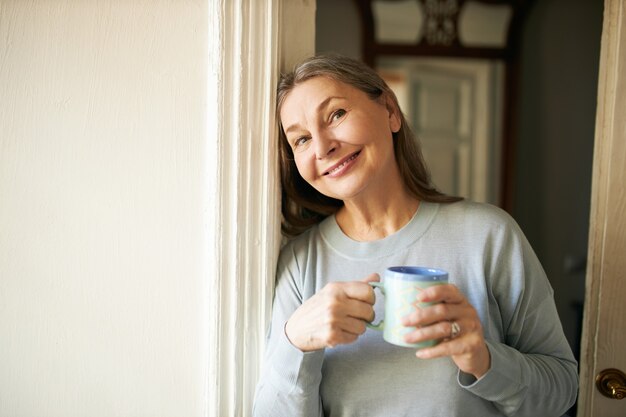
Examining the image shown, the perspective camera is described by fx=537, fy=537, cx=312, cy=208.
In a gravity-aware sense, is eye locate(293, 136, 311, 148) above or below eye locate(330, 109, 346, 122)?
below

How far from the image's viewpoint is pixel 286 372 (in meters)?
0.98

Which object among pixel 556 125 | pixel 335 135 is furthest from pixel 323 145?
pixel 556 125

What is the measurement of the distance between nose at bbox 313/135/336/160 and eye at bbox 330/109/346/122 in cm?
5

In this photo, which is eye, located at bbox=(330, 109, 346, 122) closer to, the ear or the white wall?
the ear

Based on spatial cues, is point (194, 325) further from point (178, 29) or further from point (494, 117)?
point (494, 117)

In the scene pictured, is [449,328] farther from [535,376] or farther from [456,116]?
[456,116]

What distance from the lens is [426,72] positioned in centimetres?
312

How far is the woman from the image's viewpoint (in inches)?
37.7

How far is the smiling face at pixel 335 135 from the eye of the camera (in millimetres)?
1027

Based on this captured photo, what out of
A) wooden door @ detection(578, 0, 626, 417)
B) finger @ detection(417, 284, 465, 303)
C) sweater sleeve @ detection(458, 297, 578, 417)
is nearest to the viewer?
finger @ detection(417, 284, 465, 303)

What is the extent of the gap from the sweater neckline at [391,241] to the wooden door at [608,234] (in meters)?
0.39

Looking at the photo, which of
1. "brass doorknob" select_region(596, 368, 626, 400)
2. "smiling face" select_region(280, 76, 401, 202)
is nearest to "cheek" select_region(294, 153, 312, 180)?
"smiling face" select_region(280, 76, 401, 202)

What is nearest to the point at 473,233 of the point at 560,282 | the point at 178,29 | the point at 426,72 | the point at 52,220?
the point at 178,29

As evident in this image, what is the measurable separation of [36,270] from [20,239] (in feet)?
0.22
